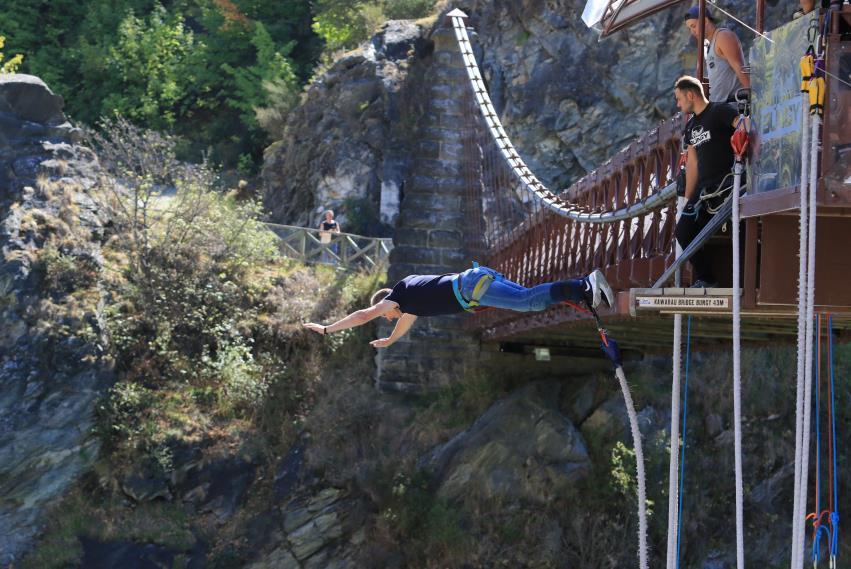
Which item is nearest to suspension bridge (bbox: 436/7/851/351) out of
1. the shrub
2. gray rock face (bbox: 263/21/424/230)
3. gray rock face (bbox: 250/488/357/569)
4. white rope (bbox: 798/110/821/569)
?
white rope (bbox: 798/110/821/569)

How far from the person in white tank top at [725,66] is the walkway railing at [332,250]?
48.4 ft

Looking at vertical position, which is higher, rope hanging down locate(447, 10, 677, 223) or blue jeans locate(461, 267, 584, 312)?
rope hanging down locate(447, 10, 677, 223)

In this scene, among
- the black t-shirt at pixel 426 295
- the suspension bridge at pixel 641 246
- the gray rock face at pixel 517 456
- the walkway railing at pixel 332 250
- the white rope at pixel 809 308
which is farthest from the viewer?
the walkway railing at pixel 332 250

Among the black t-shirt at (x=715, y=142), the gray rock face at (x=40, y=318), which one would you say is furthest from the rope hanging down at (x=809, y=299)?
the gray rock face at (x=40, y=318)

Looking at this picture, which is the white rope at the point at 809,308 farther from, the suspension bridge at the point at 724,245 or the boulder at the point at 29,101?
the boulder at the point at 29,101

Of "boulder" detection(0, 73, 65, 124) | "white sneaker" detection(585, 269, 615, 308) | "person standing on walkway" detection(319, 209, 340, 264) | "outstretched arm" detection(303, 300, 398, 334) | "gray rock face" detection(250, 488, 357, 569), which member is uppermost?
"boulder" detection(0, 73, 65, 124)

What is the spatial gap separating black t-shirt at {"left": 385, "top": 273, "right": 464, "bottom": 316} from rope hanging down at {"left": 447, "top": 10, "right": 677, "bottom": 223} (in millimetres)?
1913

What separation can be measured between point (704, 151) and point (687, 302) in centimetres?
120

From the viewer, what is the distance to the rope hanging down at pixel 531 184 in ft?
36.2

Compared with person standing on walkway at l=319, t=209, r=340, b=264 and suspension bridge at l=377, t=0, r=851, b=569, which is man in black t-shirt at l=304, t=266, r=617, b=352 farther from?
person standing on walkway at l=319, t=209, r=340, b=264

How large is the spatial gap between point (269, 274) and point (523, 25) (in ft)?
26.8

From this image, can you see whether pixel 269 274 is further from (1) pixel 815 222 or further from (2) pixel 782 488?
(1) pixel 815 222

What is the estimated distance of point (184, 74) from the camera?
125 ft

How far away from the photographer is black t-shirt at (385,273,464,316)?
10.2 m
